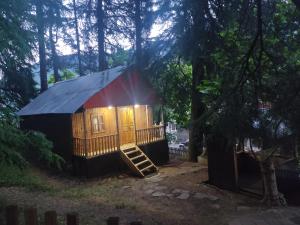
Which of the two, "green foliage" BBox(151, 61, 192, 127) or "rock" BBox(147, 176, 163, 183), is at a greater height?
"green foliage" BBox(151, 61, 192, 127)

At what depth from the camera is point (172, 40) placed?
7.77 m

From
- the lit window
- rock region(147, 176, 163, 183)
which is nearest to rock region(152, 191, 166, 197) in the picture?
rock region(147, 176, 163, 183)

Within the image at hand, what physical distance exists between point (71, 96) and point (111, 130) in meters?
3.58

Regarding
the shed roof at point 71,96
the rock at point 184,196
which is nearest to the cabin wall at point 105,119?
the shed roof at point 71,96

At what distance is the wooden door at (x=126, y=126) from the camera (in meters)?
19.2

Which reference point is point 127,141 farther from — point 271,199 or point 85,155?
point 271,199

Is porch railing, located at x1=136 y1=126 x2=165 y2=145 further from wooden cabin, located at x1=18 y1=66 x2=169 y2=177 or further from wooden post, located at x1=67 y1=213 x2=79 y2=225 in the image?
wooden post, located at x1=67 y1=213 x2=79 y2=225

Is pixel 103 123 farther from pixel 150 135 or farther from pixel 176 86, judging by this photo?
pixel 176 86

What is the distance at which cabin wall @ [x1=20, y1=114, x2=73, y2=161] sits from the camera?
53.8ft

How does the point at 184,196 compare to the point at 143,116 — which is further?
the point at 143,116

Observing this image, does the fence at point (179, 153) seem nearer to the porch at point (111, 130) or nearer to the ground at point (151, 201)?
the porch at point (111, 130)

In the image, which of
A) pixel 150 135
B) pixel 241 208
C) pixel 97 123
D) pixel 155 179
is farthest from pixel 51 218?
pixel 97 123

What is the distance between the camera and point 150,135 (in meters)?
18.4

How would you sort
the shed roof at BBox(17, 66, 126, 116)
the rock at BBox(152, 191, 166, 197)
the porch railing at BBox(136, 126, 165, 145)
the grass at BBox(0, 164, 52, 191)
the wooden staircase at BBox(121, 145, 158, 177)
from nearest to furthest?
the rock at BBox(152, 191, 166, 197)
the grass at BBox(0, 164, 52, 191)
the wooden staircase at BBox(121, 145, 158, 177)
the shed roof at BBox(17, 66, 126, 116)
the porch railing at BBox(136, 126, 165, 145)
